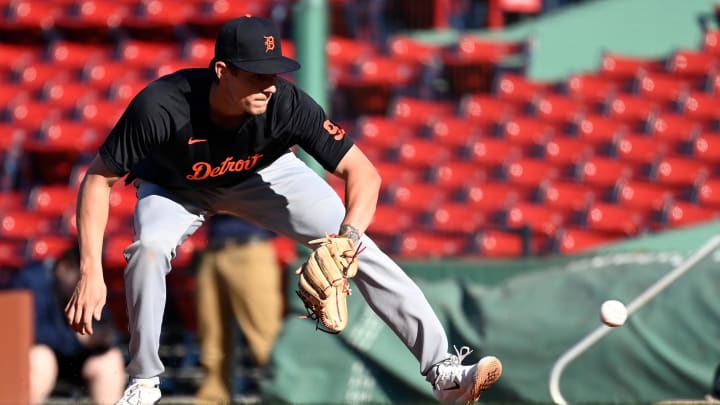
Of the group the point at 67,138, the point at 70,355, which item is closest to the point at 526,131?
the point at 67,138

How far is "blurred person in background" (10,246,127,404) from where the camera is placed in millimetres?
6145

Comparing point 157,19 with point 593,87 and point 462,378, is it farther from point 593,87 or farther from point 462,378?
point 462,378

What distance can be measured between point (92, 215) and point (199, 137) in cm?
46

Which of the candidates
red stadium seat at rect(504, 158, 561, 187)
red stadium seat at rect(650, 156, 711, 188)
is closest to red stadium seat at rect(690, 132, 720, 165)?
red stadium seat at rect(650, 156, 711, 188)

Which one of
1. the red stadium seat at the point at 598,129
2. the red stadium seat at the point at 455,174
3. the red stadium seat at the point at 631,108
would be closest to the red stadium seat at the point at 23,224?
the red stadium seat at the point at 455,174

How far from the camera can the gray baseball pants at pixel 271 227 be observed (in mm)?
4398

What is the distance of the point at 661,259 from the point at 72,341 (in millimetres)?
3217

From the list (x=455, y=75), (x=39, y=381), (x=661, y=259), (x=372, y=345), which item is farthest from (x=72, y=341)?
(x=455, y=75)

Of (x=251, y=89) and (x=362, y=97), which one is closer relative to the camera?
(x=251, y=89)

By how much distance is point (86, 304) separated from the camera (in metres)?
4.23

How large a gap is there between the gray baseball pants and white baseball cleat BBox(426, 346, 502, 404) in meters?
0.05

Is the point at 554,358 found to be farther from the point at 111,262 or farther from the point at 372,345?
the point at 111,262

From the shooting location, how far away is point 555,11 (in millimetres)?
12383

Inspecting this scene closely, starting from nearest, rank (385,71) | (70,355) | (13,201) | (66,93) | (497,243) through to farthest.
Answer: (70,355) → (497,243) → (13,201) → (385,71) → (66,93)
